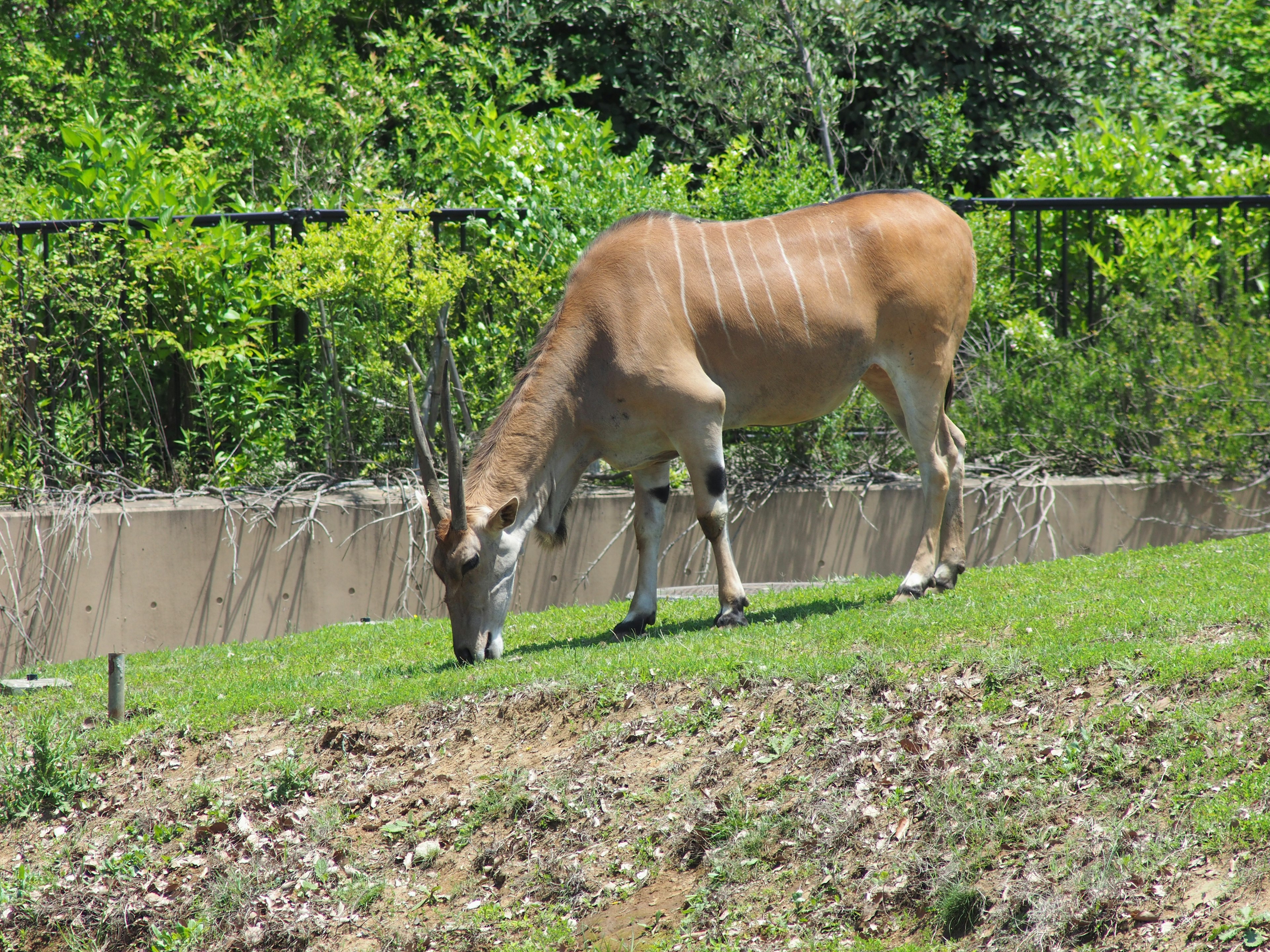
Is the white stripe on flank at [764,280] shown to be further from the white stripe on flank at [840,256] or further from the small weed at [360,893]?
the small weed at [360,893]

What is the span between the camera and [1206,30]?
55.0 feet

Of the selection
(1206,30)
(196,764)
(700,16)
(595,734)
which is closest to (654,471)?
(595,734)

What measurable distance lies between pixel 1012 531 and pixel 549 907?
5439 millimetres

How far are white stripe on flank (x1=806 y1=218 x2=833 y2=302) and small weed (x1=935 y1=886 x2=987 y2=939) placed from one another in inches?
142

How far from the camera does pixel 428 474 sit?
677 centimetres

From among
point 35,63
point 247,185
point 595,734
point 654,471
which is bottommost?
point 595,734

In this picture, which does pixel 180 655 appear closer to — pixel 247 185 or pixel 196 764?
pixel 196 764

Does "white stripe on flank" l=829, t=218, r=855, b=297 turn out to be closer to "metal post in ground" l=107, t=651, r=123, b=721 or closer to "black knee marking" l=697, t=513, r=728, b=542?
"black knee marking" l=697, t=513, r=728, b=542

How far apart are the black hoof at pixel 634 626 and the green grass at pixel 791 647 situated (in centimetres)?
7

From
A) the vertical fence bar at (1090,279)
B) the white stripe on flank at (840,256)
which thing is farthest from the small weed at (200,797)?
the vertical fence bar at (1090,279)

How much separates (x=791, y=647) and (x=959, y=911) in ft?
6.42

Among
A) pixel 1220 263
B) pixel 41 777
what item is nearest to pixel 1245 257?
pixel 1220 263

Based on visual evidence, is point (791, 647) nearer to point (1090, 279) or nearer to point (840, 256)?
point (840, 256)

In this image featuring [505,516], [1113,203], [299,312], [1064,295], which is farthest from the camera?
[1064,295]
